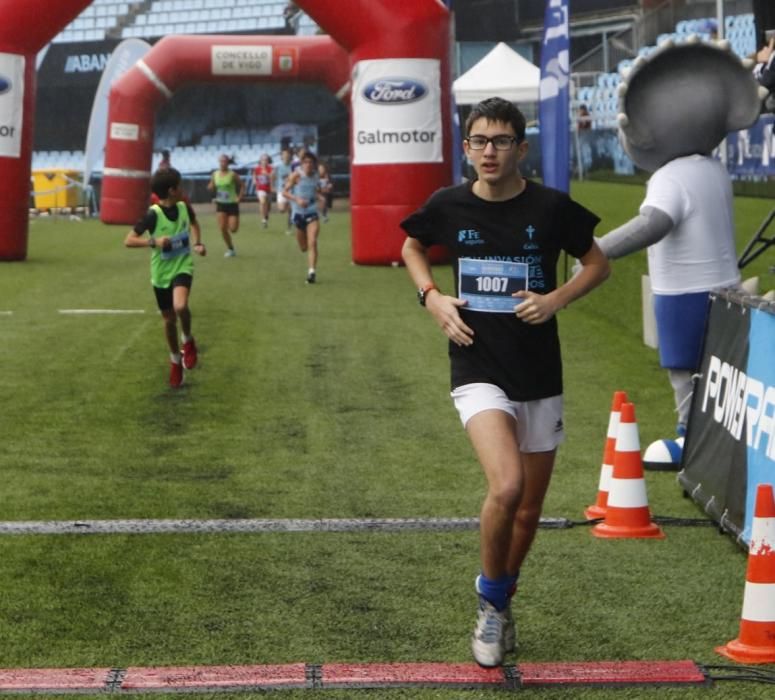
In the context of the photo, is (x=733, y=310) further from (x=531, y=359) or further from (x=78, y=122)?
(x=78, y=122)

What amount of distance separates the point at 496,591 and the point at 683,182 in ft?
11.9

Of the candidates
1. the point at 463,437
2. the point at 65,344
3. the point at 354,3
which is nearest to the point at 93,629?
the point at 463,437

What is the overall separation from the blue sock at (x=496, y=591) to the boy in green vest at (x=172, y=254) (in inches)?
288

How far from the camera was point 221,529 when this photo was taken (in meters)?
7.33

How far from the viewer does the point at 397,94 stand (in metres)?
22.1

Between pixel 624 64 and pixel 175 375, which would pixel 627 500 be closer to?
pixel 175 375

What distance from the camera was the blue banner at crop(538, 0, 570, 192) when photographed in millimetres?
16656

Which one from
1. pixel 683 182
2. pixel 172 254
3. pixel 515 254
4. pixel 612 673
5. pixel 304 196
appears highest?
pixel 304 196

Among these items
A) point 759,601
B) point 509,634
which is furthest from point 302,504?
point 759,601

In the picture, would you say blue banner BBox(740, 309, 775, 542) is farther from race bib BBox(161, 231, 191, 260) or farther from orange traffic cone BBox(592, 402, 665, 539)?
race bib BBox(161, 231, 191, 260)

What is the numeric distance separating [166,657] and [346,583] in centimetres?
121

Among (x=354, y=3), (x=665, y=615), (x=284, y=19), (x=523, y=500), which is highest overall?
(x=284, y=19)

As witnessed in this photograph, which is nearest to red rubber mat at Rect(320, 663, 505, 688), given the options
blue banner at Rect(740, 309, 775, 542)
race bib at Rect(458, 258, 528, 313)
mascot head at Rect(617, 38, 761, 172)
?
race bib at Rect(458, 258, 528, 313)

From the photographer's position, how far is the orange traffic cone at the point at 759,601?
527 cm
